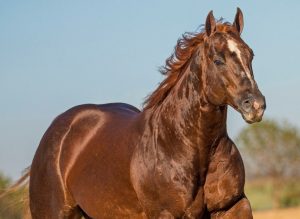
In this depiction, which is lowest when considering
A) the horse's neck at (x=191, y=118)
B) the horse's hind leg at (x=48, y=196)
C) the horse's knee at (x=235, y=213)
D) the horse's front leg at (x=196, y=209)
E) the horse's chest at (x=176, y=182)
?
the horse's hind leg at (x=48, y=196)

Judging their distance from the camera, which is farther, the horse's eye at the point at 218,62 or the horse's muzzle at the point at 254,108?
the horse's eye at the point at 218,62

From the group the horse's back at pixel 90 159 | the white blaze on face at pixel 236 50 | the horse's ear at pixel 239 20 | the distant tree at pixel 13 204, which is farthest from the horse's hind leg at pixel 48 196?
the white blaze on face at pixel 236 50

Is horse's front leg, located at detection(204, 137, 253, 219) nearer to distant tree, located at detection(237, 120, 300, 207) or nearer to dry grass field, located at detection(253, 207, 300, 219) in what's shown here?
dry grass field, located at detection(253, 207, 300, 219)

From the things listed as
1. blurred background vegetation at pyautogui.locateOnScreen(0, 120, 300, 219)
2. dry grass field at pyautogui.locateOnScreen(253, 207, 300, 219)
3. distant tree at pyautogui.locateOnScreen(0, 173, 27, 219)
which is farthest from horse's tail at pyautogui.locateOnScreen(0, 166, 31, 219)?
blurred background vegetation at pyautogui.locateOnScreen(0, 120, 300, 219)

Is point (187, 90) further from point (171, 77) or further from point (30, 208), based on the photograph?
point (30, 208)

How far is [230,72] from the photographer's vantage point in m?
5.82

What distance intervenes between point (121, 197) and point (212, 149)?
1.06m

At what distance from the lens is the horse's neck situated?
20.5 ft

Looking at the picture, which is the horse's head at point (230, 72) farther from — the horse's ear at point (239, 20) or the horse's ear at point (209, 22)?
the horse's ear at point (239, 20)

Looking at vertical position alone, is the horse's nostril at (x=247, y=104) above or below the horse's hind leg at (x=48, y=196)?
above

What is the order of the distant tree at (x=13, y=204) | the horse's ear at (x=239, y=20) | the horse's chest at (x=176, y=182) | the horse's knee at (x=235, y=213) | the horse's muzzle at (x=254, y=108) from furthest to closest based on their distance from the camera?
the distant tree at (x=13, y=204) < the horse's ear at (x=239, y=20) < the horse's knee at (x=235, y=213) < the horse's chest at (x=176, y=182) < the horse's muzzle at (x=254, y=108)

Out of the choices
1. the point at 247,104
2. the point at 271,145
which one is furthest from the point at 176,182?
the point at 271,145

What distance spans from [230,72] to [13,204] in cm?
465

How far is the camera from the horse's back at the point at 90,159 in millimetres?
6934
